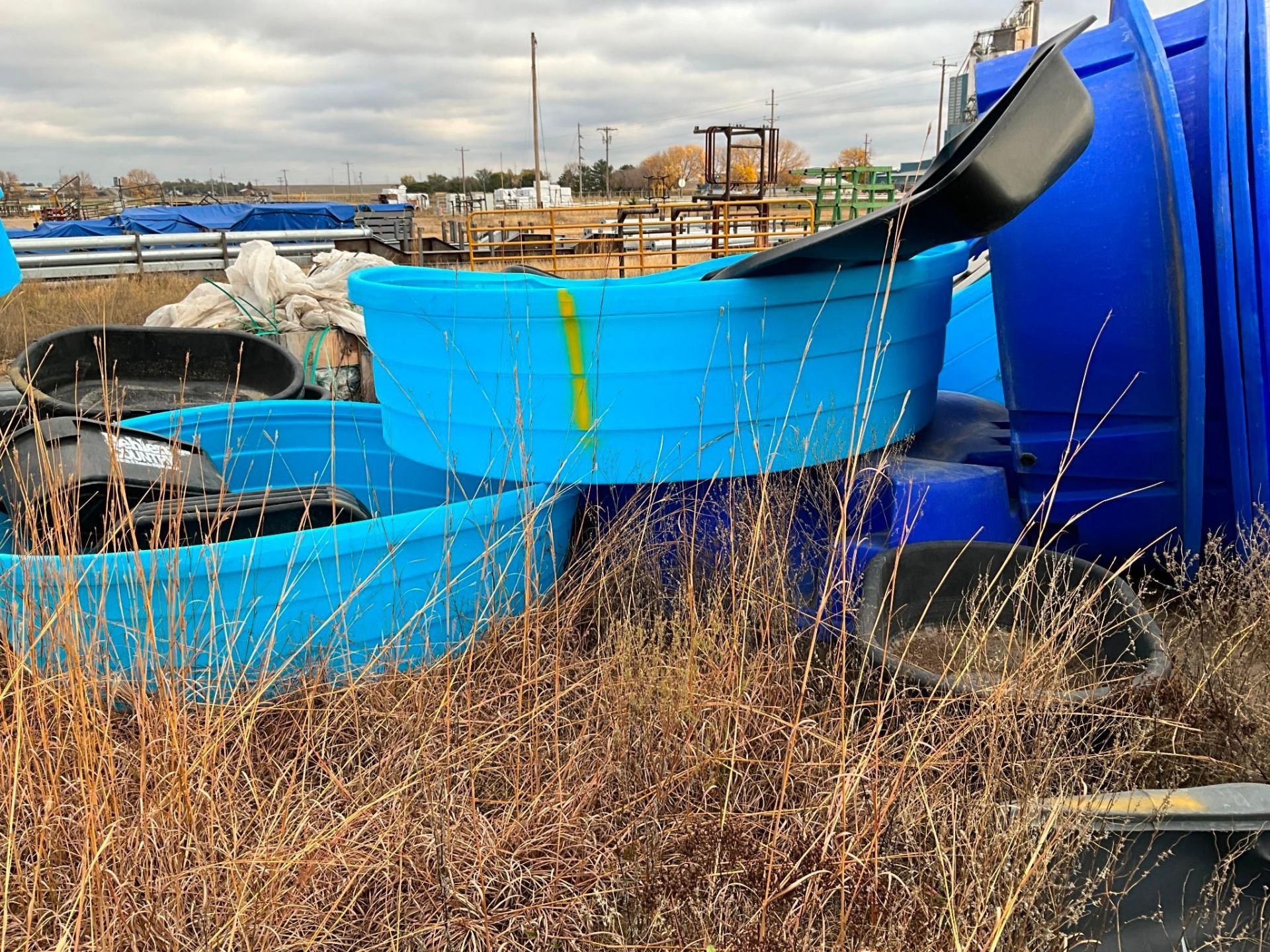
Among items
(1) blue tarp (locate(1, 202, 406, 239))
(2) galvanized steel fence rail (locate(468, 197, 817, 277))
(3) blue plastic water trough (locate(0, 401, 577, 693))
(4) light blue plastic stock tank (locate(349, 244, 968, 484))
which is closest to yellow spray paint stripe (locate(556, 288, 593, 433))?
(4) light blue plastic stock tank (locate(349, 244, 968, 484))

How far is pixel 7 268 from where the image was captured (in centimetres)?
329

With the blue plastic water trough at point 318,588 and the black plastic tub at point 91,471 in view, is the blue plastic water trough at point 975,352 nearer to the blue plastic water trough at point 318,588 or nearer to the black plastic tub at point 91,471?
the blue plastic water trough at point 318,588

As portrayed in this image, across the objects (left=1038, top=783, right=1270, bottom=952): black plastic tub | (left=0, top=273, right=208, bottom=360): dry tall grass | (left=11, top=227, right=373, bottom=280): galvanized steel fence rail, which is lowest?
(left=1038, top=783, right=1270, bottom=952): black plastic tub

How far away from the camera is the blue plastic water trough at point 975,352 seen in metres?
3.68

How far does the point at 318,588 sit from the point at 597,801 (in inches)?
35.3

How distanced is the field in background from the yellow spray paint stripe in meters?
0.60

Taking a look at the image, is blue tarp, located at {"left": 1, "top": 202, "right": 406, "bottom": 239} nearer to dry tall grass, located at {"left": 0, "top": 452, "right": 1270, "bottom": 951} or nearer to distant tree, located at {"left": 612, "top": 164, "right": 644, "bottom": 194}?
dry tall grass, located at {"left": 0, "top": 452, "right": 1270, "bottom": 951}

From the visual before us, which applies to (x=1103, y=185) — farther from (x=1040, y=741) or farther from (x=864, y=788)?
(x=864, y=788)

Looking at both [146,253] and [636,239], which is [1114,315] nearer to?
[636,239]

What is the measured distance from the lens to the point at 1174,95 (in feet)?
6.77

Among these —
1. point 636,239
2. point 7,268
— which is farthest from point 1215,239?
point 636,239

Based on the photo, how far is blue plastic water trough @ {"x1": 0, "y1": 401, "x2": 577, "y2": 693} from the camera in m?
1.75

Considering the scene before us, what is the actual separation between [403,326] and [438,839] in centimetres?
146

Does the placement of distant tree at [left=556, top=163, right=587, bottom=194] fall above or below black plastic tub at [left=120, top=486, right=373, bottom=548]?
above
